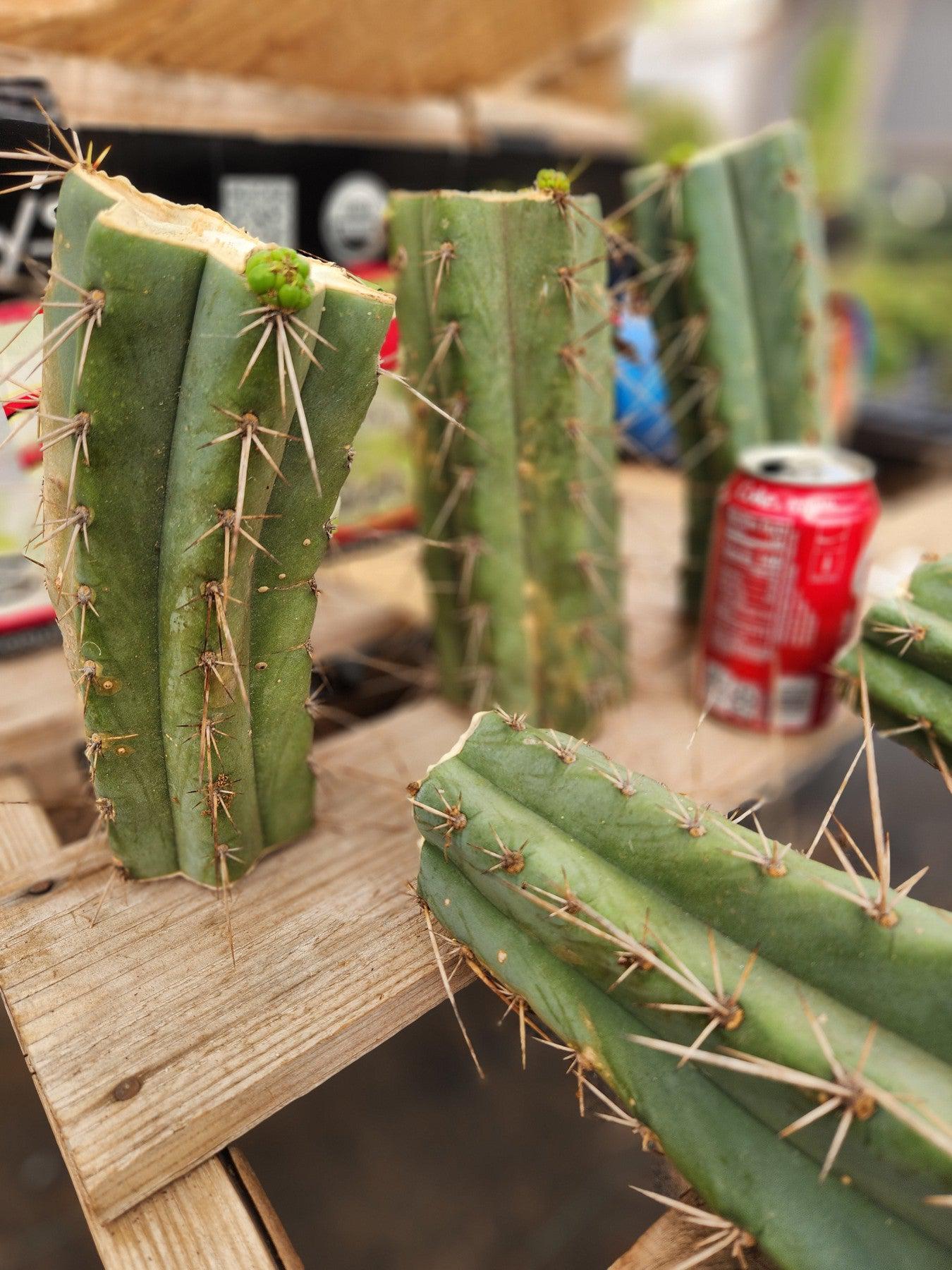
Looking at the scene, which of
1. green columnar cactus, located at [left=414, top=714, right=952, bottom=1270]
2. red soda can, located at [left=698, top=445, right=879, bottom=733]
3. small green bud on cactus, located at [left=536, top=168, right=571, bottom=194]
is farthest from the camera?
red soda can, located at [left=698, top=445, right=879, bottom=733]

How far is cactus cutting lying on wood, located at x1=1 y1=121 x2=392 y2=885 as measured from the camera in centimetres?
63

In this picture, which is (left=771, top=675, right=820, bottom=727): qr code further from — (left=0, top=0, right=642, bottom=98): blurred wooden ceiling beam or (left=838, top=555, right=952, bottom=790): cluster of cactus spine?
(left=0, top=0, right=642, bottom=98): blurred wooden ceiling beam

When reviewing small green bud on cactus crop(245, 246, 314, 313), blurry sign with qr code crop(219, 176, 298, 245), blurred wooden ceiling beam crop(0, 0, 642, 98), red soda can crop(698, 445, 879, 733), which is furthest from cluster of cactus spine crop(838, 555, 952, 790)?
blurred wooden ceiling beam crop(0, 0, 642, 98)

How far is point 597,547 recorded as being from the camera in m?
1.19

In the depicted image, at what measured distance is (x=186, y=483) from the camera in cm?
70

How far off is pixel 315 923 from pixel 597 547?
24.4 inches

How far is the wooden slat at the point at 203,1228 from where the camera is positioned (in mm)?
656

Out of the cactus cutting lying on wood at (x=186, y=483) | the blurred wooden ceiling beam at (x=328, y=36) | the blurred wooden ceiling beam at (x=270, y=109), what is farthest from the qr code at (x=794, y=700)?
the blurred wooden ceiling beam at (x=328, y=36)

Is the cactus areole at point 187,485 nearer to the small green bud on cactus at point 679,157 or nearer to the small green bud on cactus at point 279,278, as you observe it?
the small green bud on cactus at point 279,278

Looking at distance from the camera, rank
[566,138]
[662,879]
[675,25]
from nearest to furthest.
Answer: [662,879] < [566,138] < [675,25]

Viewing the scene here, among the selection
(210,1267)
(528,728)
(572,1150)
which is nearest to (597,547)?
(528,728)

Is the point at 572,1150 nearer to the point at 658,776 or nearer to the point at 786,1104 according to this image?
the point at 658,776

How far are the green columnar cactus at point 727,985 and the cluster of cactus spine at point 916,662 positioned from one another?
362 mm

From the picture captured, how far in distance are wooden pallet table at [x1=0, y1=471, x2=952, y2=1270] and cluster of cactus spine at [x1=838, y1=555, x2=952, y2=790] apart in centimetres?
21
